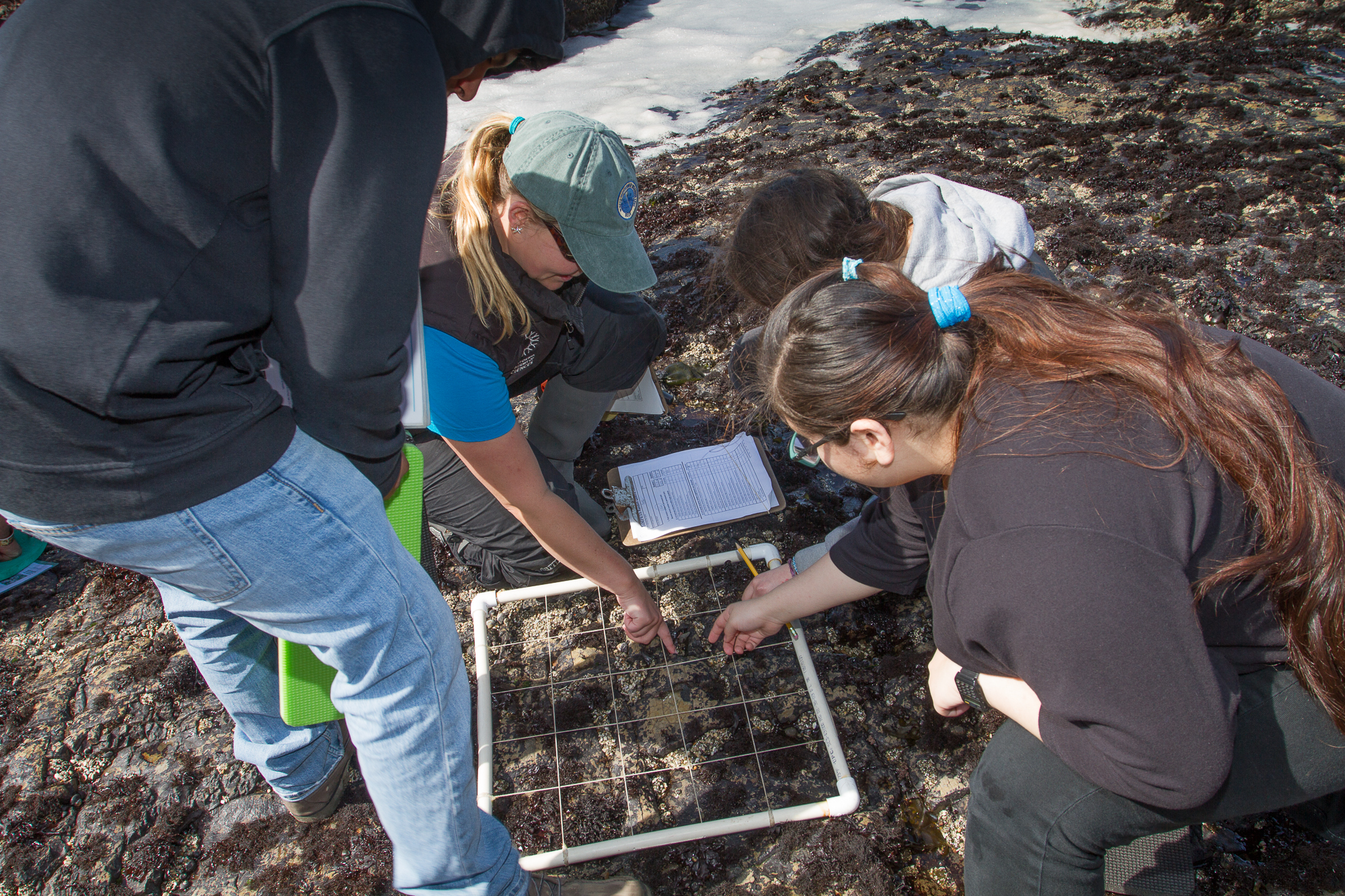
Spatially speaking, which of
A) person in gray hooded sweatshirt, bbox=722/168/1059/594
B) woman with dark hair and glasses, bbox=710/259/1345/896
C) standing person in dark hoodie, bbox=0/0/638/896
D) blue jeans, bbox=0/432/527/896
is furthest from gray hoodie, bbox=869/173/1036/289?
blue jeans, bbox=0/432/527/896

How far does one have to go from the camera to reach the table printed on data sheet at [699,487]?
2.08 m

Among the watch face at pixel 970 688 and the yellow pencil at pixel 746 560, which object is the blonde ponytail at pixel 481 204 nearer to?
the yellow pencil at pixel 746 560

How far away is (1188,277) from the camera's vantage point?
2.68 meters

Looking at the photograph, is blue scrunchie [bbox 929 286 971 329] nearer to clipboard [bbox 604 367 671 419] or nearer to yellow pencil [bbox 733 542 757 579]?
yellow pencil [bbox 733 542 757 579]

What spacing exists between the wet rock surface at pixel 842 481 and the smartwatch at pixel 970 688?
351mm

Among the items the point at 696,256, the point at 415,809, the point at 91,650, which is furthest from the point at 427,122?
the point at 696,256


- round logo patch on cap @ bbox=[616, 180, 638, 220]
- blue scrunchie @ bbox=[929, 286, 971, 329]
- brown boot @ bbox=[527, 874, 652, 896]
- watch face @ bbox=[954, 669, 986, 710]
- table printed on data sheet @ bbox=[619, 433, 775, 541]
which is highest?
blue scrunchie @ bbox=[929, 286, 971, 329]

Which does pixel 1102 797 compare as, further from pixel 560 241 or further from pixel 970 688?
pixel 560 241

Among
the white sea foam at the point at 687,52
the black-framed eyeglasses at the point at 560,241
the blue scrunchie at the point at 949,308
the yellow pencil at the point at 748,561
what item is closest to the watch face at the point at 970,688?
the yellow pencil at the point at 748,561

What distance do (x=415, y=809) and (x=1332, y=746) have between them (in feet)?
4.44

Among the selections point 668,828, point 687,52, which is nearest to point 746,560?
point 668,828

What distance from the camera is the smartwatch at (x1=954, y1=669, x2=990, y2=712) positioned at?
1.27 m

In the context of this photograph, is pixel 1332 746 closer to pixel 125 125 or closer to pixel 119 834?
pixel 125 125

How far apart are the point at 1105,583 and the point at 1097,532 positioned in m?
0.06
